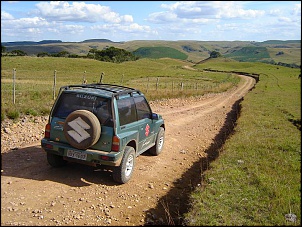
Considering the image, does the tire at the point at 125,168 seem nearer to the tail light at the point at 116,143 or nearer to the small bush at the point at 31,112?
the tail light at the point at 116,143

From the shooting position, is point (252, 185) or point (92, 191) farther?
point (252, 185)

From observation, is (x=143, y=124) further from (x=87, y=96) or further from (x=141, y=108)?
(x=87, y=96)

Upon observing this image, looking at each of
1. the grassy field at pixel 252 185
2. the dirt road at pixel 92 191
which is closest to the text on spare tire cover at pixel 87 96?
the dirt road at pixel 92 191

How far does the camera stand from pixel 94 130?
580cm

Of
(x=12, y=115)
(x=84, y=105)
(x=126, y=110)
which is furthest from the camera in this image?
(x=12, y=115)

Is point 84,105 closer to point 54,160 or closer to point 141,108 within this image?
point 54,160

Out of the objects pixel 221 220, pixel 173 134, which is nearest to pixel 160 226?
pixel 221 220

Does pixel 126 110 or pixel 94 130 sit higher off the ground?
pixel 126 110

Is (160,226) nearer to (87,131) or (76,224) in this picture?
(76,224)

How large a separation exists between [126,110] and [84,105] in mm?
890

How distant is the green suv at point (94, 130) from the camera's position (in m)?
5.89

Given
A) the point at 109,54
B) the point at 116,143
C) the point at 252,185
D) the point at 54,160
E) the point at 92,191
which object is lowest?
the point at 92,191

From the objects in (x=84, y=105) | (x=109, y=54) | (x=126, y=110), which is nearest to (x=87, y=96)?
(x=84, y=105)

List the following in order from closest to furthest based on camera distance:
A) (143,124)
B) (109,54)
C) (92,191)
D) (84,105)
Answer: (92,191), (84,105), (143,124), (109,54)
